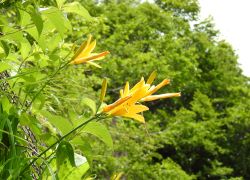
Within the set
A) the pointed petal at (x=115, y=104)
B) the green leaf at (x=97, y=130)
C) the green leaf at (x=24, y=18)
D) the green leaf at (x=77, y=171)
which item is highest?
the green leaf at (x=24, y=18)

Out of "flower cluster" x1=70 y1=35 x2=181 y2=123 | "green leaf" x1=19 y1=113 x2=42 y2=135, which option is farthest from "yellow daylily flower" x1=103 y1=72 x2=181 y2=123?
"green leaf" x1=19 y1=113 x2=42 y2=135

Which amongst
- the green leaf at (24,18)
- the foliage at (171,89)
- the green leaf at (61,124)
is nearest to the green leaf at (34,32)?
the green leaf at (24,18)

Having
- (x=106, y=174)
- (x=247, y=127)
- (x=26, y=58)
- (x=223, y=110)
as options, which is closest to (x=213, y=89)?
(x=223, y=110)

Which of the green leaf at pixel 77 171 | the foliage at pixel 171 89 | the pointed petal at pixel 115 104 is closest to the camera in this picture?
the pointed petal at pixel 115 104

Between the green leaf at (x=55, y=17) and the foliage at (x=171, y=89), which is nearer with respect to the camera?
the green leaf at (x=55, y=17)

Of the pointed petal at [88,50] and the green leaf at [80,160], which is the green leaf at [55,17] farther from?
the green leaf at [80,160]

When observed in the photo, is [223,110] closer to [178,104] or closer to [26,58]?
[178,104]

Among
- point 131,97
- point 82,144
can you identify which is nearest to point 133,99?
point 131,97

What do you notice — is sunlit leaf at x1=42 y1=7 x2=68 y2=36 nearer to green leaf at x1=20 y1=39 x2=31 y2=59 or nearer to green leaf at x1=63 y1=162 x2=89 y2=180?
green leaf at x1=20 y1=39 x2=31 y2=59

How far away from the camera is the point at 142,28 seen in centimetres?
1162

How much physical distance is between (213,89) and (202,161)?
91.9 inches

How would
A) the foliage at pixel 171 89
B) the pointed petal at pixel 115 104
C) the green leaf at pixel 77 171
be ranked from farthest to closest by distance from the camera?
the foliage at pixel 171 89 < the green leaf at pixel 77 171 < the pointed petal at pixel 115 104

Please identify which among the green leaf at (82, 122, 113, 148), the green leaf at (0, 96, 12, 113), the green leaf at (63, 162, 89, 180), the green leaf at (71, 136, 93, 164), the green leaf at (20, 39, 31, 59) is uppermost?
the green leaf at (20, 39, 31, 59)

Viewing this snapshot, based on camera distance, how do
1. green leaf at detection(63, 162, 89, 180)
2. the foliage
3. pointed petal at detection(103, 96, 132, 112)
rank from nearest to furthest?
pointed petal at detection(103, 96, 132, 112) < green leaf at detection(63, 162, 89, 180) < the foliage
